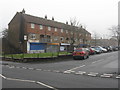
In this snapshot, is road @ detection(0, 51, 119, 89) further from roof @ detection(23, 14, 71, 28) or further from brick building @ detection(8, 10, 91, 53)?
roof @ detection(23, 14, 71, 28)

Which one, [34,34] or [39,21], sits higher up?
[39,21]

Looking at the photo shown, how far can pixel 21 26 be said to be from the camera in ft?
156

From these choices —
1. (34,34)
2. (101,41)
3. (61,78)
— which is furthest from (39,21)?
(101,41)

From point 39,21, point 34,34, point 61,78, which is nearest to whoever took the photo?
point 61,78

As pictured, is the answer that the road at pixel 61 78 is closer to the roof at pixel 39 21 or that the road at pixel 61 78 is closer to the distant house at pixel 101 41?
the roof at pixel 39 21

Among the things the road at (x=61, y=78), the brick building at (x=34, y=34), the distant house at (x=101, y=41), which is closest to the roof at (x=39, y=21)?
the brick building at (x=34, y=34)

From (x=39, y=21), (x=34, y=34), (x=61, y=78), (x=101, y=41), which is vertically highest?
(x=39, y=21)

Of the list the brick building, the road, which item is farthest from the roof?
the road

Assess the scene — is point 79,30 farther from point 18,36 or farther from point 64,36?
point 18,36

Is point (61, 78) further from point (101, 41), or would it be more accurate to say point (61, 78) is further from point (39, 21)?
point (101, 41)

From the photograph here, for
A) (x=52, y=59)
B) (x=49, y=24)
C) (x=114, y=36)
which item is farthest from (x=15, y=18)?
(x=114, y=36)

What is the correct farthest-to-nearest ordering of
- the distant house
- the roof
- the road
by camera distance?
the distant house → the roof → the road

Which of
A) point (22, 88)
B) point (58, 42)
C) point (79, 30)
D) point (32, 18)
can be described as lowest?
point (22, 88)

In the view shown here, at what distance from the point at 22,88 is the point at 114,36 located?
68883 millimetres
